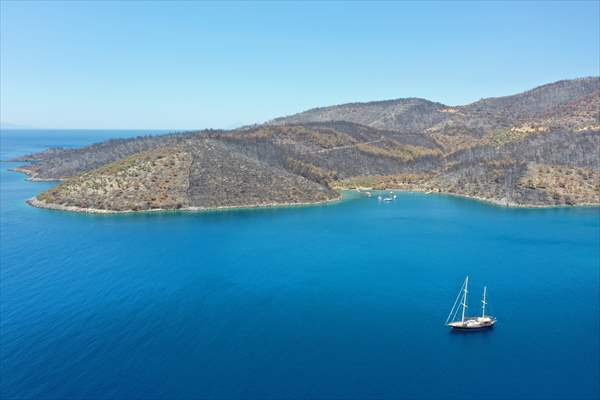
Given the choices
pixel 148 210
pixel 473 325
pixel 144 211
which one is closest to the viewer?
pixel 473 325

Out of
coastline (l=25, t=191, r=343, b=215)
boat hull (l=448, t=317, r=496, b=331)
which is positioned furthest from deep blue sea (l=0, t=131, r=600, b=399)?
coastline (l=25, t=191, r=343, b=215)

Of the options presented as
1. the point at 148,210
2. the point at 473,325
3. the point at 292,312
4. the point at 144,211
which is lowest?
the point at 473,325

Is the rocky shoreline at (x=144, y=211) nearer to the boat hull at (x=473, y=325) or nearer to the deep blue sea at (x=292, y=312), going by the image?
the deep blue sea at (x=292, y=312)

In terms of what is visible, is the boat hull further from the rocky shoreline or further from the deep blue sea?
the rocky shoreline

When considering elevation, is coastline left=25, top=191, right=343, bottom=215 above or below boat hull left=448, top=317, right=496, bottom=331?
above

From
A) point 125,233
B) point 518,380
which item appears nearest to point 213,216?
point 125,233

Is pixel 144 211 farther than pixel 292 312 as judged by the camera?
Yes

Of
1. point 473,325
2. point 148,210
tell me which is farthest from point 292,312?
point 148,210

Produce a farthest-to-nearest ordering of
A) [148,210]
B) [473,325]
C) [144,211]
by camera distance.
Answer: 1. [148,210]
2. [144,211]
3. [473,325]

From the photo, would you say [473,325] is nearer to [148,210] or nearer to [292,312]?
[292,312]

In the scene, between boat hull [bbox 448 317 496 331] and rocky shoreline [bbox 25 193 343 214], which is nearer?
boat hull [bbox 448 317 496 331]
